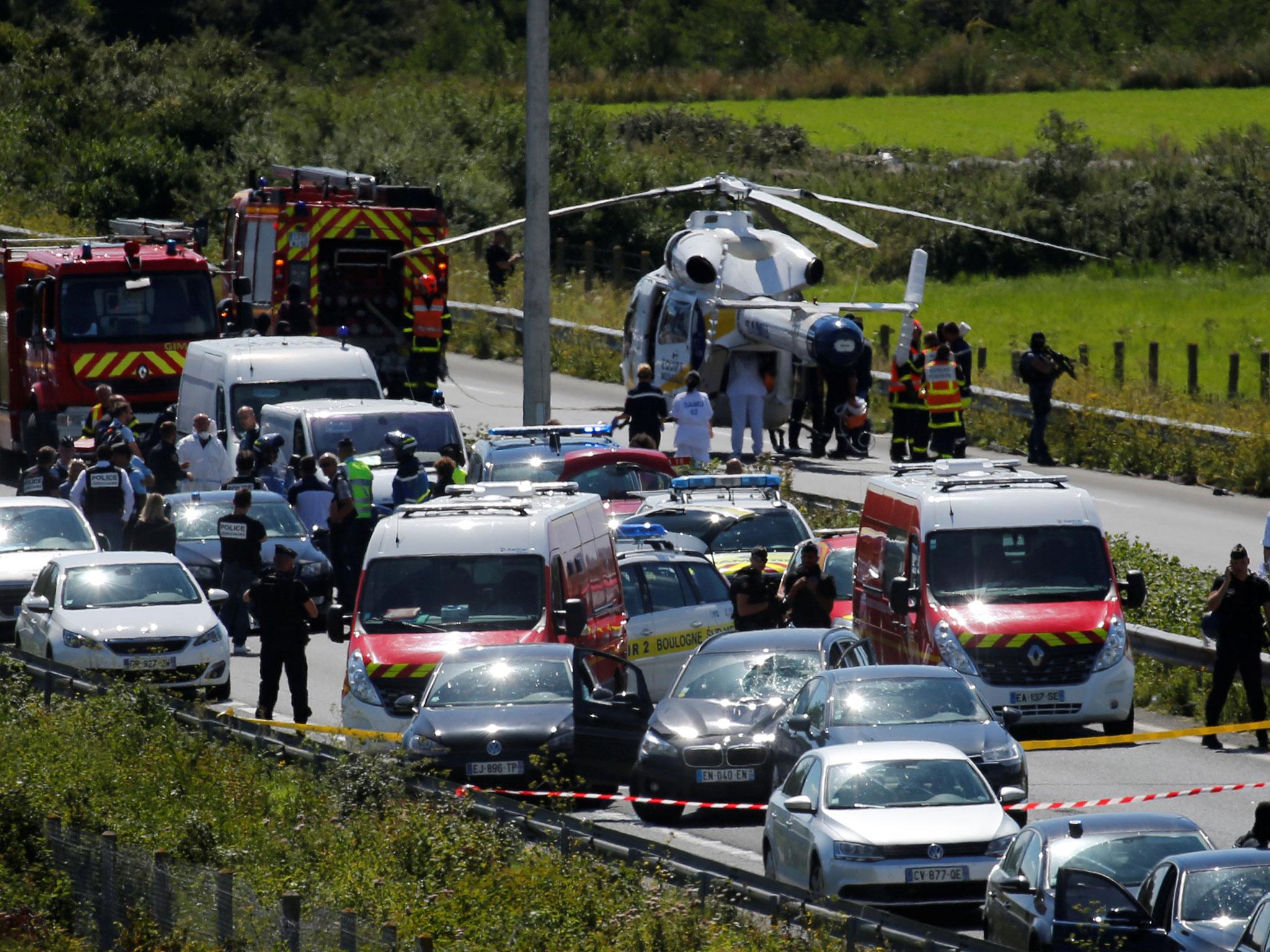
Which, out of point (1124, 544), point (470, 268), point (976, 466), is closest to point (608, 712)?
point (976, 466)

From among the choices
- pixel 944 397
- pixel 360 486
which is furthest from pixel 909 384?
pixel 360 486

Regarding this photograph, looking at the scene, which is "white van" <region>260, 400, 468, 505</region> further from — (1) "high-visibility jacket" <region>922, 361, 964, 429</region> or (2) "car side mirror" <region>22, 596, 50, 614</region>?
(1) "high-visibility jacket" <region>922, 361, 964, 429</region>

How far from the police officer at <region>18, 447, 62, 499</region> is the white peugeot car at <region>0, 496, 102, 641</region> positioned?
2081 mm

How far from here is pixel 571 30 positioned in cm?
9031

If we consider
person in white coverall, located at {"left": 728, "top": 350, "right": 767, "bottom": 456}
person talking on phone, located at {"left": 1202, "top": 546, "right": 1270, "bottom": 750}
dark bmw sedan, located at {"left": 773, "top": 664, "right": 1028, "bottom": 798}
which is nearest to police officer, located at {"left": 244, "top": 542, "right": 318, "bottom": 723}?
dark bmw sedan, located at {"left": 773, "top": 664, "right": 1028, "bottom": 798}

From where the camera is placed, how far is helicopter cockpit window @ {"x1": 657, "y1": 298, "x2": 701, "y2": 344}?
32.4 metres

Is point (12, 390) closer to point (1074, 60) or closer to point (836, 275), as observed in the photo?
point (836, 275)

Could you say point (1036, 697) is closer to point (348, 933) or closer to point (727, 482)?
point (727, 482)

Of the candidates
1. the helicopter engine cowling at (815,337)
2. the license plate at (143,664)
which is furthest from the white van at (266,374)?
the license plate at (143,664)

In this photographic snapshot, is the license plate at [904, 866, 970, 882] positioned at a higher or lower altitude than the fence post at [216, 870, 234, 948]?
lower

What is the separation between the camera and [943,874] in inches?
510

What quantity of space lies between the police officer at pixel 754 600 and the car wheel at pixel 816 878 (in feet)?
25.7

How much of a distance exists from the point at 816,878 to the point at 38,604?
9588 mm

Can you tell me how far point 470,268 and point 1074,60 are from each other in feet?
133
